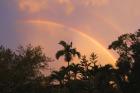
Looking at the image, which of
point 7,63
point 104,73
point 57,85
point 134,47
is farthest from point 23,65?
point 134,47

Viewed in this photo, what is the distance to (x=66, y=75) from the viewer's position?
65188 millimetres

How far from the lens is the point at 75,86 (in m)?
59.6

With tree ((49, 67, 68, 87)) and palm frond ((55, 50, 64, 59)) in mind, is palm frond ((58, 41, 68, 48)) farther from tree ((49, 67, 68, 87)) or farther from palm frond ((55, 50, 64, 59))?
tree ((49, 67, 68, 87))

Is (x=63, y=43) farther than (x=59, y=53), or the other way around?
(x=63, y=43)

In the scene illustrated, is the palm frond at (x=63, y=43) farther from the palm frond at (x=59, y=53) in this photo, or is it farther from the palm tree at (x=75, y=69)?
the palm tree at (x=75, y=69)

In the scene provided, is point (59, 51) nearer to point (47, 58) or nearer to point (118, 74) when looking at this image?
point (47, 58)

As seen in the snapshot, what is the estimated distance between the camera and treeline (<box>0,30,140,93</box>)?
57.7 metres

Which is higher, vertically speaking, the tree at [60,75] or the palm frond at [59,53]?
the palm frond at [59,53]

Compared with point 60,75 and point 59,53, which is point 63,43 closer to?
point 59,53

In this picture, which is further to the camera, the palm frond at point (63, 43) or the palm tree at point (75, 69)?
the palm frond at point (63, 43)

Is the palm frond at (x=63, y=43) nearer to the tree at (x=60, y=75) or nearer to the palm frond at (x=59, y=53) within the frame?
the palm frond at (x=59, y=53)

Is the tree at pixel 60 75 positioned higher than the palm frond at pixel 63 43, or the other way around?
the palm frond at pixel 63 43

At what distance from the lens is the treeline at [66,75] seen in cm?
5766

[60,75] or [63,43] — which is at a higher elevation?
[63,43]
